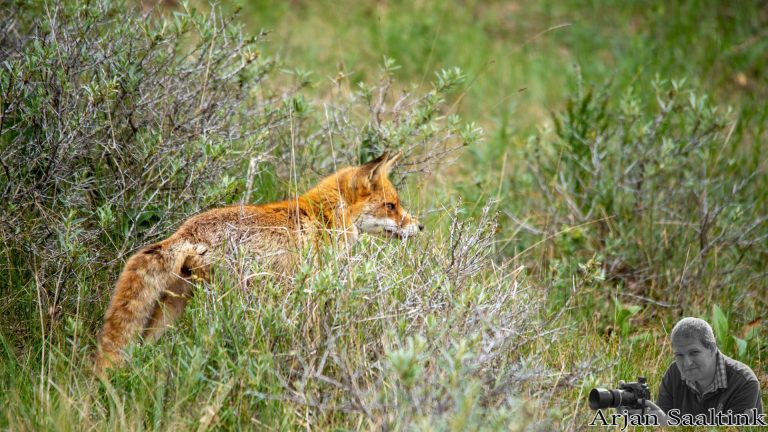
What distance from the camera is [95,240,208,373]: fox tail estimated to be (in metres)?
4.60

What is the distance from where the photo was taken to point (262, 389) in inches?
166

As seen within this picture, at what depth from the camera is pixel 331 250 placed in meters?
4.82

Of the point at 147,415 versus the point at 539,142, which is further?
the point at 539,142

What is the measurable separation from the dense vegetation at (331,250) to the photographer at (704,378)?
397 millimetres

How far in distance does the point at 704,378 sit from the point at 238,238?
2.87m

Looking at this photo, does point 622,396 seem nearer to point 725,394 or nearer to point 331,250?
point 725,394

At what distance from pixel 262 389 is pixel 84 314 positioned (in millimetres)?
1506

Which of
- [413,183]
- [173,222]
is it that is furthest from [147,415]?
[413,183]

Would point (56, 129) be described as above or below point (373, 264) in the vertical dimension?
above

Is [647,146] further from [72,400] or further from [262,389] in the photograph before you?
[72,400]

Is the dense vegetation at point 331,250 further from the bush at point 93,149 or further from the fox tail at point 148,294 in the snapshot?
the fox tail at point 148,294

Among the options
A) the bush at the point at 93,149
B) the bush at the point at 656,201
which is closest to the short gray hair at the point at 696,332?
the bush at the point at 656,201

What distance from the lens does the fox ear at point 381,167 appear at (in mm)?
6102

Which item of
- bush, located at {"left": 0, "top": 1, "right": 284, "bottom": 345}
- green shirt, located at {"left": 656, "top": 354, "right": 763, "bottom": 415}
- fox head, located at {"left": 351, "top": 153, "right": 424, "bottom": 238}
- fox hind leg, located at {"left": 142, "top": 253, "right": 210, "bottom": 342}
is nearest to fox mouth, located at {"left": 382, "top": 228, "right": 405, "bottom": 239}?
fox head, located at {"left": 351, "top": 153, "right": 424, "bottom": 238}
